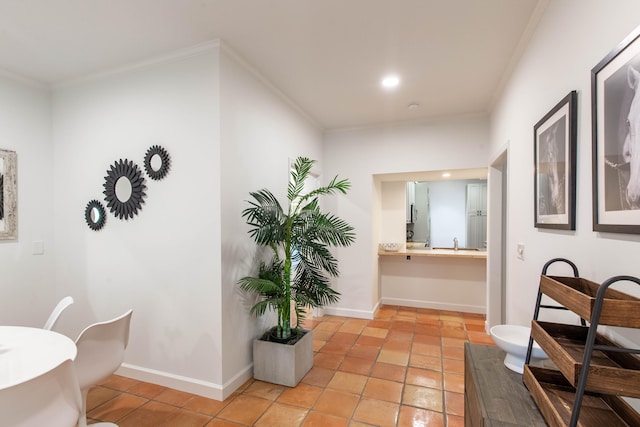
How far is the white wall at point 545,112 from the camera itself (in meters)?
1.10

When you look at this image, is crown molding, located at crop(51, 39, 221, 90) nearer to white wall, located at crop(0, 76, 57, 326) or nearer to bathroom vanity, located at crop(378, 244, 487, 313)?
white wall, located at crop(0, 76, 57, 326)

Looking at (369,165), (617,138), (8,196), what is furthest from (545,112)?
(8,196)

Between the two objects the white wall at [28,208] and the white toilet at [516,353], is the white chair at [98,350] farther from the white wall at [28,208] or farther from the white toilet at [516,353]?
the white toilet at [516,353]

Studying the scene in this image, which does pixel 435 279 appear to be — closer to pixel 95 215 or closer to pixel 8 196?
pixel 95 215

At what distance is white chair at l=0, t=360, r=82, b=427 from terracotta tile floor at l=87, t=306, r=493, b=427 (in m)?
1.00

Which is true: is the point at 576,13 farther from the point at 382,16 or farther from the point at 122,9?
the point at 122,9

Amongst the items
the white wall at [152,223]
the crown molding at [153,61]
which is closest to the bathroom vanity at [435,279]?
the white wall at [152,223]

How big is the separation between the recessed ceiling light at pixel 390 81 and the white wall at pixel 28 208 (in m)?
3.25

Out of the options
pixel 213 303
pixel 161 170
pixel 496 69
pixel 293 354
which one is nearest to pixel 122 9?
pixel 161 170

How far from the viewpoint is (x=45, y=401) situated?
1.15 m

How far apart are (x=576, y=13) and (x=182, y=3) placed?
82.9 inches

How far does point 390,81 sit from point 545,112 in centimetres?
145

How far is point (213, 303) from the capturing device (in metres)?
2.29

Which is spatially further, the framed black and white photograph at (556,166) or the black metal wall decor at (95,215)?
the black metal wall decor at (95,215)
